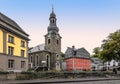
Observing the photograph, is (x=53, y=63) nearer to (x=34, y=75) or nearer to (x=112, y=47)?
(x=112, y=47)

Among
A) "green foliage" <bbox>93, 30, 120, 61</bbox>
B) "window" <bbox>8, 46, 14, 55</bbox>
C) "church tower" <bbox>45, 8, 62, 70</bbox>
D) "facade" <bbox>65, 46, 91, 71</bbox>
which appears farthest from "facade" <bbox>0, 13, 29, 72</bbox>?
"facade" <bbox>65, 46, 91, 71</bbox>

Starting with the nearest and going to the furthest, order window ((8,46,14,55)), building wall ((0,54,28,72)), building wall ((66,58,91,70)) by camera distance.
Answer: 1. building wall ((0,54,28,72))
2. window ((8,46,14,55))
3. building wall ((66,58,91,70))

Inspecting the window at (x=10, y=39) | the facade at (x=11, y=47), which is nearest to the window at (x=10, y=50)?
the facade at (x=11, y=47)

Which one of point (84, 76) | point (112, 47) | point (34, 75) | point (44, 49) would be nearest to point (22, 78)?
point (34, 75)

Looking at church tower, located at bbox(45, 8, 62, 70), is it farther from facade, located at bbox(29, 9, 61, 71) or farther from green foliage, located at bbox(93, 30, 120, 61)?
green foliage, located at bbox(93, 30, 120, 61)

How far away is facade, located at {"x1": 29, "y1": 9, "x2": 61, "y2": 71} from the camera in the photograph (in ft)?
328

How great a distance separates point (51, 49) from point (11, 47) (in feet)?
147

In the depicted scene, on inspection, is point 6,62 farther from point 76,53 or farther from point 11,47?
point 76,53

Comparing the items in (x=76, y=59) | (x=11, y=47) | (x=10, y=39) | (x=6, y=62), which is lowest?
(x=6, y=62)

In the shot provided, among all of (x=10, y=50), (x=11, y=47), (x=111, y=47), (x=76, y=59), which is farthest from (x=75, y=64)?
(x=10, y=50)

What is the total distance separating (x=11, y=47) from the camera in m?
57.6

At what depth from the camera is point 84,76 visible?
163 feet

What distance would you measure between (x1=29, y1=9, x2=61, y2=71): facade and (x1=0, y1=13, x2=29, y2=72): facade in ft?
105

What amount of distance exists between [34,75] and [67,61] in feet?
252
